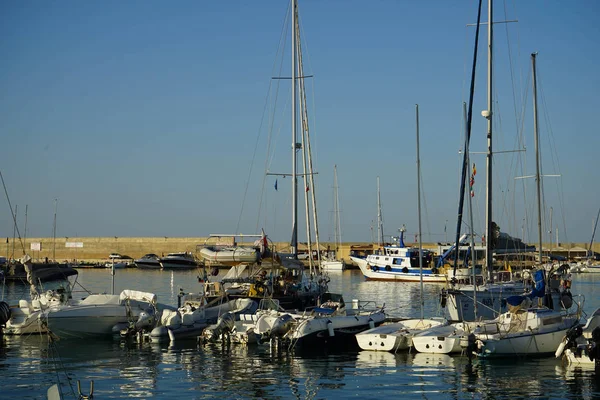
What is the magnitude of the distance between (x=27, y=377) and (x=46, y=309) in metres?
10.0

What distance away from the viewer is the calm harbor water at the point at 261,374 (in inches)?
878

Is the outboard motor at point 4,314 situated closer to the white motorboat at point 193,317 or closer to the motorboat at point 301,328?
the white motorboat at point 193,317

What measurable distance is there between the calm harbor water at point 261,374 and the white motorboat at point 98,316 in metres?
0.67

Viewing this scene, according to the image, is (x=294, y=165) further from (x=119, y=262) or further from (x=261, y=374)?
(x=119, y=262)

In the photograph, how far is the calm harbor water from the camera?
22.3 m

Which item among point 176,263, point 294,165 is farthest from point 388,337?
point 176,263

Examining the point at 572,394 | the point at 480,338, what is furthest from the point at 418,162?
the point at 572,394

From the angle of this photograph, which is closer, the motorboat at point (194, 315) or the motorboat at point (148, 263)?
the motorboat at point (194, 315)

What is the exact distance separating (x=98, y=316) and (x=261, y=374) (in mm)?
10640

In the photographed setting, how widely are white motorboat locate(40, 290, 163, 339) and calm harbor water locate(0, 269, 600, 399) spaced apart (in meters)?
0.67

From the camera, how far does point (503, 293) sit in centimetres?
3606

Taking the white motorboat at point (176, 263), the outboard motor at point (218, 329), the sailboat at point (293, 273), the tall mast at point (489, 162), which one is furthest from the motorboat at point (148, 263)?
the outboard motor at point (218, 329)

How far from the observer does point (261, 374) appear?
82.7 feet

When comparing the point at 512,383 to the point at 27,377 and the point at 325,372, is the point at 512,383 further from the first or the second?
the point at 27,377
